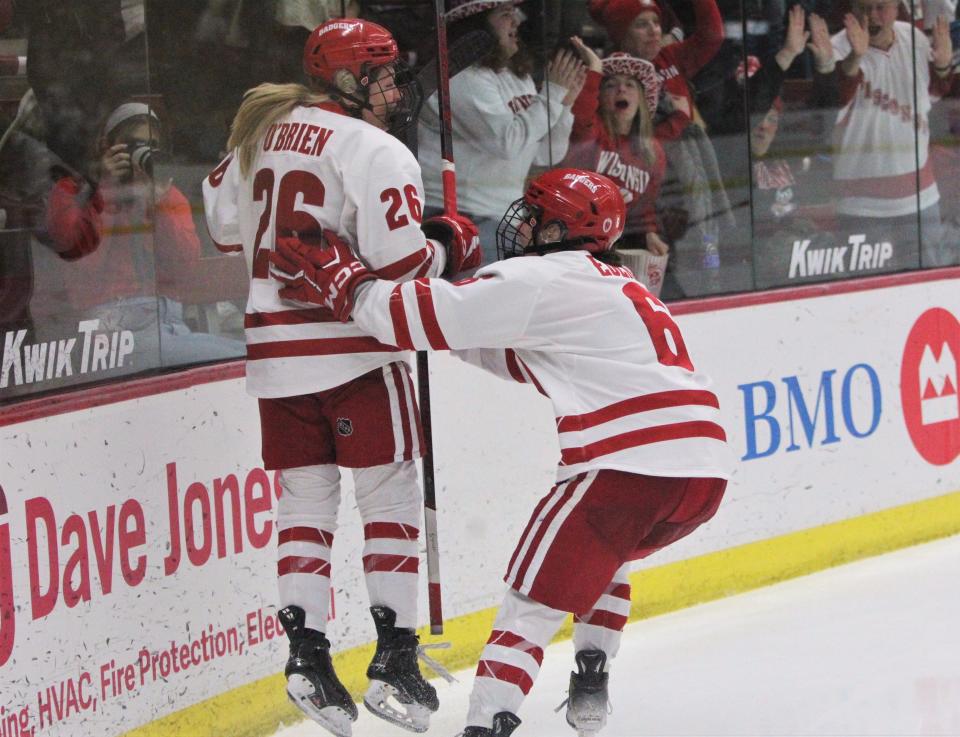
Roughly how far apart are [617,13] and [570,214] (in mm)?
1763

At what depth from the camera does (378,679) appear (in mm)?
2828

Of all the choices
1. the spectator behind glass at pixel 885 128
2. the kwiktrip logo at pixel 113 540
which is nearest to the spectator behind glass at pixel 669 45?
the spectator behind glass at pixel 885 128

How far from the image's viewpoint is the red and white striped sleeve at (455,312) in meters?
2.58

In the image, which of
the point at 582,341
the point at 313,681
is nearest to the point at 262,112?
the point at 582,341

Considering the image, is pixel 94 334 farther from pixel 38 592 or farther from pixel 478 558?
pixel 478 558

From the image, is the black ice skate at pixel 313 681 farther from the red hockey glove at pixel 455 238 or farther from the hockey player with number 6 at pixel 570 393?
the red hockey glove at pixel 455 238

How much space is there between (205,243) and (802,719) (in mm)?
1576

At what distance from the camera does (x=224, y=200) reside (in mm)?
2867

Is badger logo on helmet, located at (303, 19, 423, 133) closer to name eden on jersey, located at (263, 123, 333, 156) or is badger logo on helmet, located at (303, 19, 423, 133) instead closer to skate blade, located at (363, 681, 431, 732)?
name eden on jersey, located at (263, 123, 333, 156)

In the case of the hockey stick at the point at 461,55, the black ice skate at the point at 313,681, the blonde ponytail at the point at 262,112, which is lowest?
the black ice skate at the point at 313,681

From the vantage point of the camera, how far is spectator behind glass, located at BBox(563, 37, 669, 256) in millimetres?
4246

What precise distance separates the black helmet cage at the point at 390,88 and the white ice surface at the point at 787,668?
1.23 m

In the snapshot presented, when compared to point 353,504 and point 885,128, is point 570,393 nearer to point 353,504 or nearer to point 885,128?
point 353,504

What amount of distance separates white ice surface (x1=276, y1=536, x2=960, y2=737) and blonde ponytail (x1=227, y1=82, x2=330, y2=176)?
1.19m
